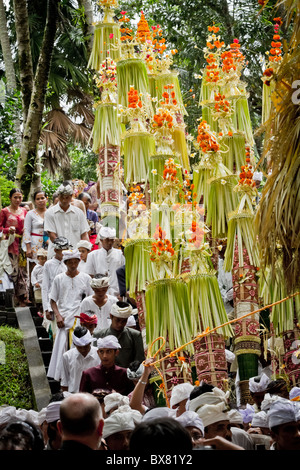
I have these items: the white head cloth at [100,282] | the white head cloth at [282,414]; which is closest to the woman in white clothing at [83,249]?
the white head cloth at [100,282]

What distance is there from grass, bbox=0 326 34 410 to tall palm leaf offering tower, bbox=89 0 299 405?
1.98 metres

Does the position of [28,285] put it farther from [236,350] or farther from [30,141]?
[236,350]

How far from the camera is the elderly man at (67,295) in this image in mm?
9273

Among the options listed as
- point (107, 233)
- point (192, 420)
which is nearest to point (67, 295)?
point (107, 233)

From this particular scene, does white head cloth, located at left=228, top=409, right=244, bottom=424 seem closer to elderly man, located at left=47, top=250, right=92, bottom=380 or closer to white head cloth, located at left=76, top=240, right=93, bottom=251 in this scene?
elderly man, located at left=47, top=250, right=92, bottom=380

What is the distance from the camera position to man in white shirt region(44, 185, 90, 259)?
10750 millimetres

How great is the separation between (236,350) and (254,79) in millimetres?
7889

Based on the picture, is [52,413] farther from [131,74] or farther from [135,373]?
[131,74]

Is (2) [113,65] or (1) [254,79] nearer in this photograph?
(2) [113,65]

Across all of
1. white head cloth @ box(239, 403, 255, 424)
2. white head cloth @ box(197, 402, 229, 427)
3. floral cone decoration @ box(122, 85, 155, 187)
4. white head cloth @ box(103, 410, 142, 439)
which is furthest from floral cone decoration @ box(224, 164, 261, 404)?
white head cloth @ box(103, 410, 142, 439)

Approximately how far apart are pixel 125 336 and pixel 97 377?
2.97 feet

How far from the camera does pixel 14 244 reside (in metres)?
12.1

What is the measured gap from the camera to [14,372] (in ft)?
32.0

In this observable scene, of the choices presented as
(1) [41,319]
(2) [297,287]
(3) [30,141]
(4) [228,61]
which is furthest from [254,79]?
(2) [297,287]
